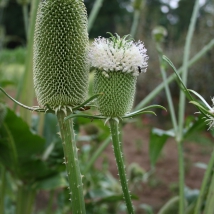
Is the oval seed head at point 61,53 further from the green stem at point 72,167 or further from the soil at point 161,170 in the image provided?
the soil at point 161,170

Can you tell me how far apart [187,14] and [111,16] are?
4275mm

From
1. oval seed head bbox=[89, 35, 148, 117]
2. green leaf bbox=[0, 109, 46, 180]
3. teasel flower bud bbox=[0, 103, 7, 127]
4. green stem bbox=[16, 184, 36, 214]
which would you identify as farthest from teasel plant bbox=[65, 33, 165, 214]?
green stem bbox=[16, 184, 36, 214]

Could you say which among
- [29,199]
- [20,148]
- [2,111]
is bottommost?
[29,199]

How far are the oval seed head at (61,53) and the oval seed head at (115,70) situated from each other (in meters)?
0.03

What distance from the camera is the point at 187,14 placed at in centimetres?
1672

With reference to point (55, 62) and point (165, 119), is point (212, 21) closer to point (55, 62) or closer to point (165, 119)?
point (165, 119)

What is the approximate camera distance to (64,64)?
2.49 ft

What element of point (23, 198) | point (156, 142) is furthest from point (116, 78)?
point (23, 198)

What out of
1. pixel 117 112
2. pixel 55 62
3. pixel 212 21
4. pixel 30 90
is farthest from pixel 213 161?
pixel 212 21

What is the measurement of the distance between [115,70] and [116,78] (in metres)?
0.02

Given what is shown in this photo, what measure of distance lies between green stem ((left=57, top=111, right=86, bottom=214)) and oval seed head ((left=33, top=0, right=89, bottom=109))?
47 mm

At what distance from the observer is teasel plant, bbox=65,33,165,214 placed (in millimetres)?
767

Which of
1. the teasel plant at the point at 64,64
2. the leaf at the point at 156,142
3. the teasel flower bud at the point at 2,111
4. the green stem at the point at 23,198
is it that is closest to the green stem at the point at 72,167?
the teasel plant at the point at 64,64

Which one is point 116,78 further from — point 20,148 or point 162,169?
point 162,169
